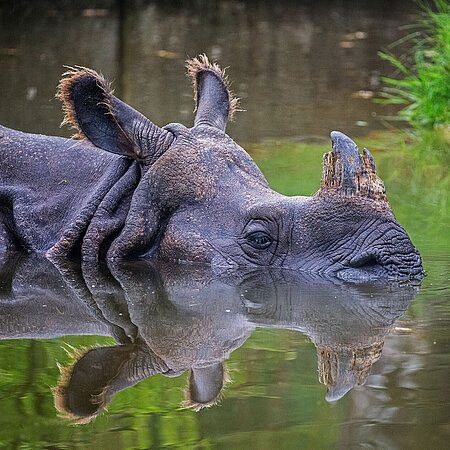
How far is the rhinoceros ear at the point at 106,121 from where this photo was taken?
21.6 ft

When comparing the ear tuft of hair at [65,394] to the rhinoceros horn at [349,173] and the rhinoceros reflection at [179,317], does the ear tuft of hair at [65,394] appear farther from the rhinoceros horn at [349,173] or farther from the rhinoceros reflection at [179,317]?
the rhinoceros horn at [349,173]

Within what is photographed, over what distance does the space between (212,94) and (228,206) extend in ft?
4.00

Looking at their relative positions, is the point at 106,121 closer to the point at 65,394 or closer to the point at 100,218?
the point at 100,218

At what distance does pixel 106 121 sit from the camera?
664cm

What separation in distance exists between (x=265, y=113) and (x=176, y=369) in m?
8.29

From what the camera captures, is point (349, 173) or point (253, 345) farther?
point (349, 173)

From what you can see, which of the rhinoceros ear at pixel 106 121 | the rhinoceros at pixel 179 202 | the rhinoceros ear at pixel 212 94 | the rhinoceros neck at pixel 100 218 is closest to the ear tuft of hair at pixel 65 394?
the rhinoceros at pixel 179 202

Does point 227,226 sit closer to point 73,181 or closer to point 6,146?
point 73,181

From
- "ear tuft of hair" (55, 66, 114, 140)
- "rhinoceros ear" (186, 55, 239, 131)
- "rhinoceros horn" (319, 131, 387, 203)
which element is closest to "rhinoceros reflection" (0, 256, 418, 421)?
"rhinoceros horn" (319, 131, 387, 203)

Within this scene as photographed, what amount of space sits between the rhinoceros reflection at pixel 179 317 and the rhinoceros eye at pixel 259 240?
0.18 metres

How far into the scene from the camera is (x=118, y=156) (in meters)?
6.90

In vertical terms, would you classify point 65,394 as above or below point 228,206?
below

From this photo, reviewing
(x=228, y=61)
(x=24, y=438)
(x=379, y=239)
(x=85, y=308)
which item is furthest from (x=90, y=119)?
(x=228, y=61)

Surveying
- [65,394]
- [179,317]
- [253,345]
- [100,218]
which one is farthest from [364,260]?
[65,394]
